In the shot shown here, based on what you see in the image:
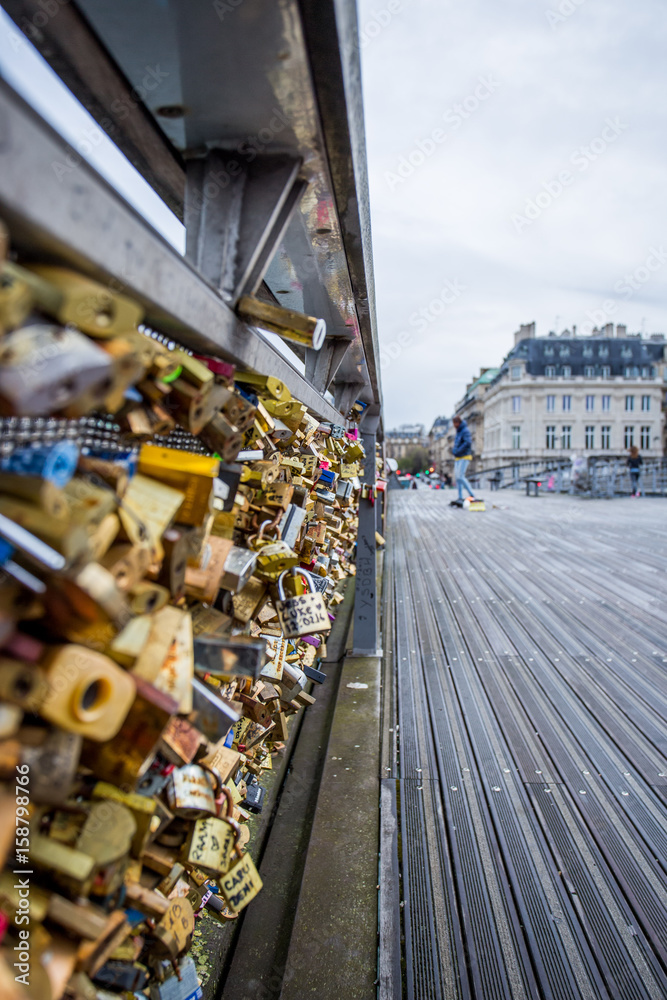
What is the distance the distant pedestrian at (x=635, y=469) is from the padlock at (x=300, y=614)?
67.3ft

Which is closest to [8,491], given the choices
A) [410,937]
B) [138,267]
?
[138,267]

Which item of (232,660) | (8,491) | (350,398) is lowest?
(232,660)

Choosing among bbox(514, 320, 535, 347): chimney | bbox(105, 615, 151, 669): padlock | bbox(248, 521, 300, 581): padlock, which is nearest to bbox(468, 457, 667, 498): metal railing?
bbox(248, 521, 300, 581): padlock

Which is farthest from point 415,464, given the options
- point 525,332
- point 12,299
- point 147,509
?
point 12,299

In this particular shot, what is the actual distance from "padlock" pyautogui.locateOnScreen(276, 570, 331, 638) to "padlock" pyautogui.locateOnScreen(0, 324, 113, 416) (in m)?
0.77

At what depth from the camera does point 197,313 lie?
2.71ft

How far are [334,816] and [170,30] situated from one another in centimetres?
306

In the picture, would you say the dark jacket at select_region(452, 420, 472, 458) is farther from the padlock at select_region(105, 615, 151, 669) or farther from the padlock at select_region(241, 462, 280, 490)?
the padlock at select_region(105, 615, 151, 669)

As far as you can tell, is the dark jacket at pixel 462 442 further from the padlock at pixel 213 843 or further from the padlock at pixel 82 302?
the padlock at pixel 82 302

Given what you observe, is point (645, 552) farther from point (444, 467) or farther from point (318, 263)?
point (444, 467)

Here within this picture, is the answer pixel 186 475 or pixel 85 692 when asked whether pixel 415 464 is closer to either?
pixel 186 475

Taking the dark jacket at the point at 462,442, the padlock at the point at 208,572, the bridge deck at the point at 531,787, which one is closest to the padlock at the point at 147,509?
the padlock at the point at 208,572

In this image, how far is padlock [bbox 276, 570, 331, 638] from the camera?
126 centimetres

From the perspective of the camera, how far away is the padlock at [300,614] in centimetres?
126
